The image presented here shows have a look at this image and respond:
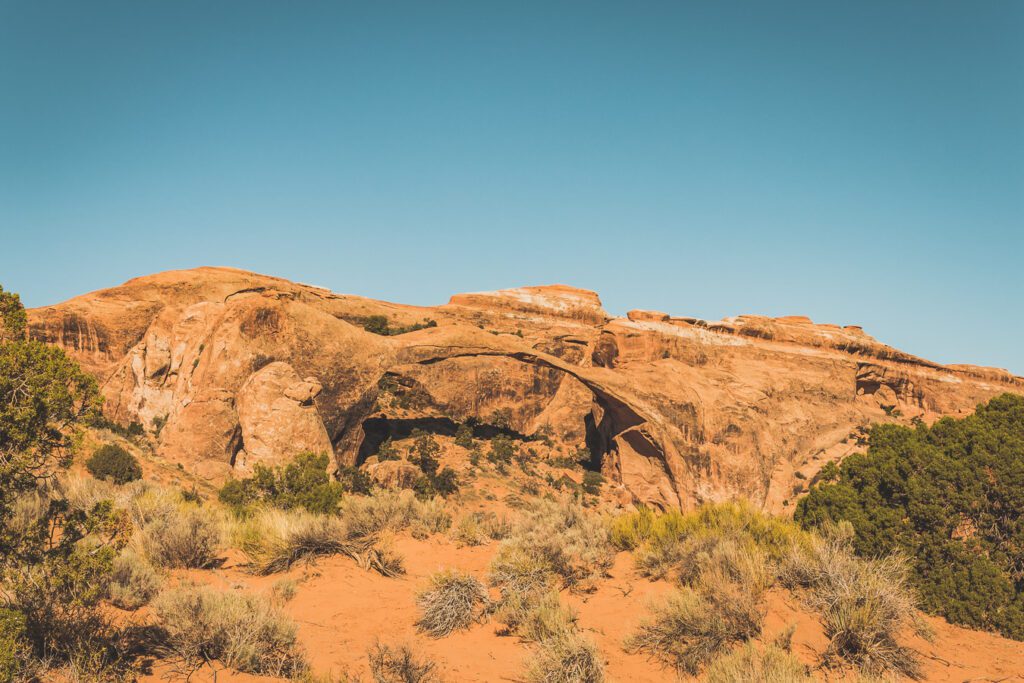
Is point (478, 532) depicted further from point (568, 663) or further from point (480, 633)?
point (568, 663)

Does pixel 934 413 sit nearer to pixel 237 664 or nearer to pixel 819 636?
pixel 819 636

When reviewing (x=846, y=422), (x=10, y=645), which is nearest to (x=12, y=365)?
(x=10, y=645)

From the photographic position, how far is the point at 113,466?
15281 millimetres

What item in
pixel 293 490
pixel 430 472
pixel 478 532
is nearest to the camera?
pixel 478 532

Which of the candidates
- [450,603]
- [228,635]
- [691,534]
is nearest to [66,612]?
[228,635]

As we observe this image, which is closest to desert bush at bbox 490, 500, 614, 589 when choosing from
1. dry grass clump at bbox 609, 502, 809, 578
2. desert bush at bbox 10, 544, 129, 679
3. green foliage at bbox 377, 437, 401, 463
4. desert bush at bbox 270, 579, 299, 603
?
dry grass clump at bbox 609, 502, 809, 578

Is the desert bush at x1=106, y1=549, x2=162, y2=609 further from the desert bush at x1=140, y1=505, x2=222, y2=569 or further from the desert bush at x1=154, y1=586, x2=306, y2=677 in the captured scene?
the desert bush at x1=140, y1=505, x2=222, y2=569

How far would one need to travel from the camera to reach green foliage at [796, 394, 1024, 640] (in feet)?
30.3

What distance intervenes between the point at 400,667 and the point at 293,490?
842 cm

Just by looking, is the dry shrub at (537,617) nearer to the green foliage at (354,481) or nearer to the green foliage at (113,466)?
the green foliage at (354,481)

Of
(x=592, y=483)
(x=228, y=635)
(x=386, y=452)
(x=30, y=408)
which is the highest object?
(x=30, y=408)

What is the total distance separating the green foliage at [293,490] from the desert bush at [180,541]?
2.78 metres

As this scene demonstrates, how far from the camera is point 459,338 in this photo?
67.4 feet

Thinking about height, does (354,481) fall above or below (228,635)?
below
